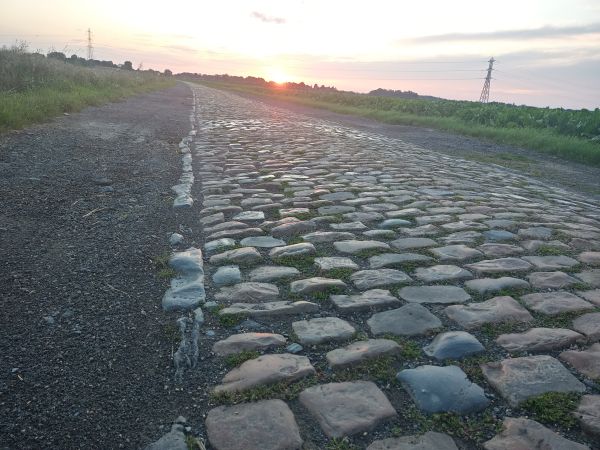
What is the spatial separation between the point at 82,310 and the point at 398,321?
173 cm

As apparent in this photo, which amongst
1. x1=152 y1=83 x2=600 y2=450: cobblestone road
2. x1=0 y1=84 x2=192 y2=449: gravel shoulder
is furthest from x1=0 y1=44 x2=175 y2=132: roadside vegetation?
x1=152 y1=83 x2=600 y2=450: cobblestone road

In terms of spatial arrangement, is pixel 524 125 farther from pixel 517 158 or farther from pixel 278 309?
pixel 278 309

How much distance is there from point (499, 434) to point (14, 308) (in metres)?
2.48

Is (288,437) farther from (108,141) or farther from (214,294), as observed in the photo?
(108,141)

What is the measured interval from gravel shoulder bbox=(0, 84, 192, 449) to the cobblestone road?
0.31 meters

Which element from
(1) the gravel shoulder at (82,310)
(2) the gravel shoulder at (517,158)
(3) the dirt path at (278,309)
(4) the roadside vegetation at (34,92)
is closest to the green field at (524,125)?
(2) the gravel shoulder at (517,158)

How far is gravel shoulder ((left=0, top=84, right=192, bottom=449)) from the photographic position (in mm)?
1883

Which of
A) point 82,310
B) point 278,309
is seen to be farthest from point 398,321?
point 82,310

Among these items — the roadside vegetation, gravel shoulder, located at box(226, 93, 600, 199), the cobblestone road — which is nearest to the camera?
the cobblestone road

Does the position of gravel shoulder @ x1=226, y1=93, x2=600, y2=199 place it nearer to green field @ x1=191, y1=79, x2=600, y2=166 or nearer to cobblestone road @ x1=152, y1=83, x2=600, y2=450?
green field @ x1=191, y1=79, x2=600, y2=166

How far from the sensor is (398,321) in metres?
2.61

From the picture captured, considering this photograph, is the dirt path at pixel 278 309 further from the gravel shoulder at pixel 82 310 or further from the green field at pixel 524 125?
the green field at pixel 524 125

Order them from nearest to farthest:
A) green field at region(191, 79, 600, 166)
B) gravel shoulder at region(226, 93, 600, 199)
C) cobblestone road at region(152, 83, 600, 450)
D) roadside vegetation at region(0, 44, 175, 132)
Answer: cobblestone road at region(152, 83, 600, 450) → gravel shoulder at region(226, 93, 600, 199) → roadside vegetation at region(0, 44, 175, 132) → green field at region(191, 79, 600, 166)

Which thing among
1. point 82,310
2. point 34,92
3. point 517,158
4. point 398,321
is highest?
point 34,92
